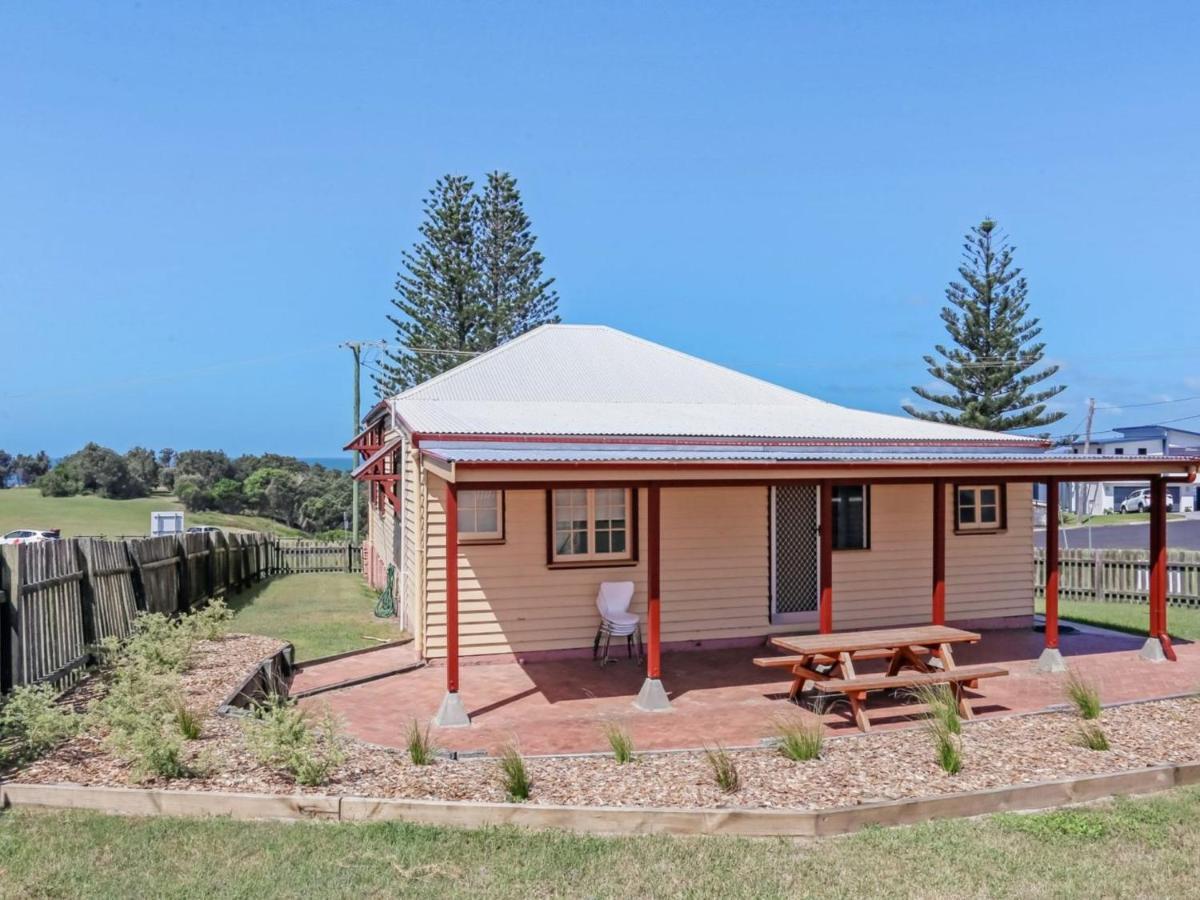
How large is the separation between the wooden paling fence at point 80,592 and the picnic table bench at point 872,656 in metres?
5.87

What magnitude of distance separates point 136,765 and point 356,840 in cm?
168

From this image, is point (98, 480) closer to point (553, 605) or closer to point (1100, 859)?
point (553, 605)

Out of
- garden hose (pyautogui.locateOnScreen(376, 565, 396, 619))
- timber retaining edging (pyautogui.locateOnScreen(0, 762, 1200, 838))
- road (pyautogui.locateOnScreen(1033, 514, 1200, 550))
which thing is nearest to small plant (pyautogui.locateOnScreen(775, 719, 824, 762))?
timber retaining edging (pyautogui.locateOnScreen(0, 762, 1200, 838))

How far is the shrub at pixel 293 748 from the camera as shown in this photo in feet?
17.2

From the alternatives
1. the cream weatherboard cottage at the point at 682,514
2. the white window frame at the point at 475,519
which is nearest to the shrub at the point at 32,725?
the cream weatherboard cottage at the point at 682,514

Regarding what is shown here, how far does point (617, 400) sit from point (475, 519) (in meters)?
3.99

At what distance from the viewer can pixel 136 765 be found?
17.3 ft

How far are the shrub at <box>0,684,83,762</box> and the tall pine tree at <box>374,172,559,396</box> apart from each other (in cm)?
2640

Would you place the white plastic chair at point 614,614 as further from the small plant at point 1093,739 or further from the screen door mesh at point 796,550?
the small plant at point 1093,739

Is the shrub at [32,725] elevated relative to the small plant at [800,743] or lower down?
elevated

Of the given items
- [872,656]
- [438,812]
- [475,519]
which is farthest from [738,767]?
[475,519]

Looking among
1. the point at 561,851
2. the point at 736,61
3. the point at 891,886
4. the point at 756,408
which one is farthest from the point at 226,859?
the point at 736,61

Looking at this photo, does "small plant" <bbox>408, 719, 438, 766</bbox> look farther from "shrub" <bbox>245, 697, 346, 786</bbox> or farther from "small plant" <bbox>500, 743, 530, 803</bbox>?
"small plant" <bbox>500, 743, 530, 803</bbox>

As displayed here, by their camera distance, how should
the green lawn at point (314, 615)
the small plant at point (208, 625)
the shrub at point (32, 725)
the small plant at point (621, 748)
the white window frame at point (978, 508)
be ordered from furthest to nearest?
1. the white window frame at point (978, 508)
2. the green lawn at point (314, 615)
3. the small plant at point (208, 625)
4. the small plant at point (621, 748)
5. the shrub at point (32, 725)
